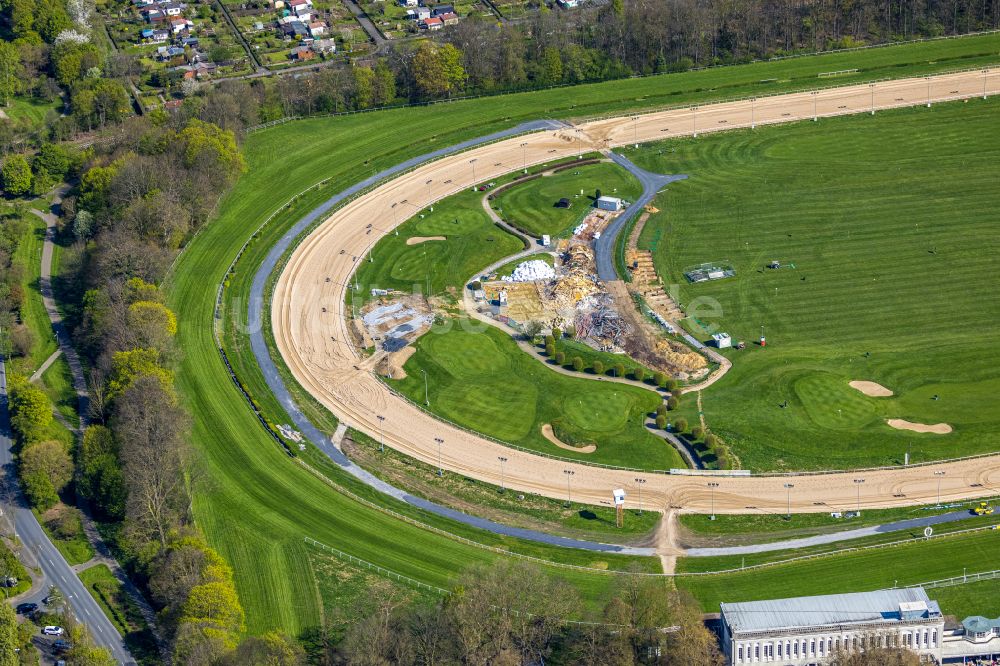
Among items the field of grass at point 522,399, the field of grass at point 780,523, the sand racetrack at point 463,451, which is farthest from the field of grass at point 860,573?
the field of grass at point 522,399

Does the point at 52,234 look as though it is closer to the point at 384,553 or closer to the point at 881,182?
the point at 384,553

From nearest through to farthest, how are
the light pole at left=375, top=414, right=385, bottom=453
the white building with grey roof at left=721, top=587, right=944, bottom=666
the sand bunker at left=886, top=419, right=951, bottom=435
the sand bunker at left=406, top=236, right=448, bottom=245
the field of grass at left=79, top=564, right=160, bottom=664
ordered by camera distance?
the white building with grey roof at left=721, top=587, right=944, bottom=666
the field of grass at left=79, top=564, right=160, bottom=664
the sand bunker at left=886, top=419, right=951, bottom=435
the light pole at left=375, top=414, right=385, bottom=453
the sand bunker at left=406, top=236, right=448, bottom=245

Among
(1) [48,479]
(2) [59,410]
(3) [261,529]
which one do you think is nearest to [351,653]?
(3) [261,529]

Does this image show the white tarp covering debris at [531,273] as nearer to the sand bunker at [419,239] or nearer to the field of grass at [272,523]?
the sand bunker at [419,239]

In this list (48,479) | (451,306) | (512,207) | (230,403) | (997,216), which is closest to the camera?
(48,479)

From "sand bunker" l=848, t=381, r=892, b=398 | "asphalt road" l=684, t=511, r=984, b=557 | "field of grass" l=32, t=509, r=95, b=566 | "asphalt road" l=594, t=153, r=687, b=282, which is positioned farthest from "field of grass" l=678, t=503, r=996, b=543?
"field of grass" l=32, t=509, r=95, b=566

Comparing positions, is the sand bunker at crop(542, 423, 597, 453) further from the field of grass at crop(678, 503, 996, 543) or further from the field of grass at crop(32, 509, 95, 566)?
the field of grass at crop(32, 509, 95, 566)
